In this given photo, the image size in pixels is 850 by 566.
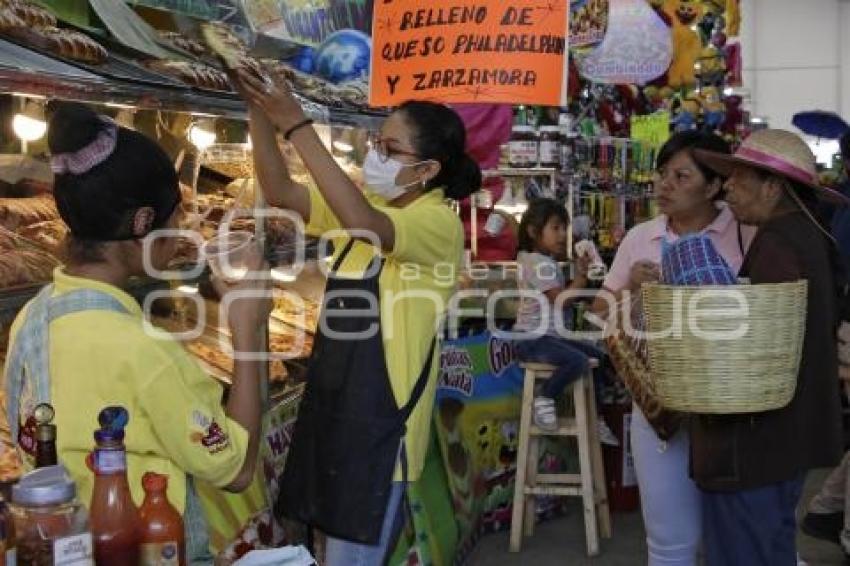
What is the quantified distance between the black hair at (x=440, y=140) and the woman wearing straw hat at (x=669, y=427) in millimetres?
971

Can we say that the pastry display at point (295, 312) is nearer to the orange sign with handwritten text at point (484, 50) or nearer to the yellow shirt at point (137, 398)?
the orange sign with handwritten text at point (484, 50)

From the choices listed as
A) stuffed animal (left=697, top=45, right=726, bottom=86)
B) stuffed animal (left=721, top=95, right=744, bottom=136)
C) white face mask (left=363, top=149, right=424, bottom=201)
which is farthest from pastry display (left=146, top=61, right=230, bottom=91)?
stuffed animal (left=721, top=95, right=744, bottom=136)

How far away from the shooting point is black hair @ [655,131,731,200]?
3740 mm

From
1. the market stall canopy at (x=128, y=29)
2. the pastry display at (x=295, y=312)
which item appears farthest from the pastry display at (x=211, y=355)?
the market stall canopy at (x=128, y=29)

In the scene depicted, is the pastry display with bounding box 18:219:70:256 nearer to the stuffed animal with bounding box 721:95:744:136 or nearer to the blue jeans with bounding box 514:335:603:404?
the blue jeans with bounding box 514:335:603:404

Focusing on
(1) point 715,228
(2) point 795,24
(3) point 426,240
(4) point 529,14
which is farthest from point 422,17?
(2) point 795,24

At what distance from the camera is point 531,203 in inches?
247

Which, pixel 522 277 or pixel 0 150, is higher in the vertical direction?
pixel 0 150

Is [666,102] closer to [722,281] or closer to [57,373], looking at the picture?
[722,281]

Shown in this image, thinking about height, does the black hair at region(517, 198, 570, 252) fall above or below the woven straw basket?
above

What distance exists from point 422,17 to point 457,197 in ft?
4.86

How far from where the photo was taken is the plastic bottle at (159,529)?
1.60 metres

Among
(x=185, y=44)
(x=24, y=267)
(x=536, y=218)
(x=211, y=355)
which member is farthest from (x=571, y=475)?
(x=24, y=267)

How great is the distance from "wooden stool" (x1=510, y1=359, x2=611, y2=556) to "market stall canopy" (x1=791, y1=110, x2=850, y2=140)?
853cm
